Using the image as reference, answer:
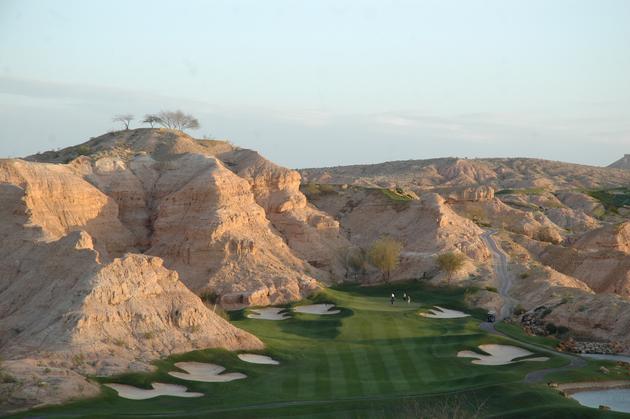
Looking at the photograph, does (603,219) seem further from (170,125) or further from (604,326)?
(604,326)

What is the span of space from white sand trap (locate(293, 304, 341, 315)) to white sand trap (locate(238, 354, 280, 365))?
16.9m

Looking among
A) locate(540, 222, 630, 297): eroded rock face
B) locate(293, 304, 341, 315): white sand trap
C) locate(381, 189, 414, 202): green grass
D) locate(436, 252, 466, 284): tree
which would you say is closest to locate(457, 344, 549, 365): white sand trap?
locate(293, 304, 341, 315): white sand trap

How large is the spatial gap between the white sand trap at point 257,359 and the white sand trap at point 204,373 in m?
2.42

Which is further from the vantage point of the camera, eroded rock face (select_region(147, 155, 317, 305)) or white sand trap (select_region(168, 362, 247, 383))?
eroded rock face (select_region(147, 155, 317, 305))

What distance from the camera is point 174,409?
3125cm

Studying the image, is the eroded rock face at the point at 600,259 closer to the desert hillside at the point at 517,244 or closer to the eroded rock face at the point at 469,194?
the desert hillside at the point at 517,244

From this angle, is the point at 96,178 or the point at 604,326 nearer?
the point at 604,326

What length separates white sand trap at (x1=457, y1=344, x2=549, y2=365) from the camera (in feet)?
144

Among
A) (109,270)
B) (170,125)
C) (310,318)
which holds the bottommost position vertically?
(310,318)

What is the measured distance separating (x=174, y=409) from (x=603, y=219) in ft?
338

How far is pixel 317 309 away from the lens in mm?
60312

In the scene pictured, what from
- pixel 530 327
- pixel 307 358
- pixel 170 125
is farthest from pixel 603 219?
pixel 307 358

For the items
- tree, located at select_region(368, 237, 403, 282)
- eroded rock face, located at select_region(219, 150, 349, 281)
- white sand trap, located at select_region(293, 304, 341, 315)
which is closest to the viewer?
white sand trap, located at select_region(293, 304, 341, 315)

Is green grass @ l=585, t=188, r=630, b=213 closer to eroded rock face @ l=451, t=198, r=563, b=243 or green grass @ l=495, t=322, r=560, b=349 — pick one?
eroded rock face @ l=451, t=198, r=563, b=243
